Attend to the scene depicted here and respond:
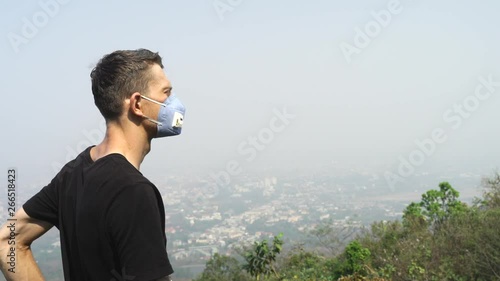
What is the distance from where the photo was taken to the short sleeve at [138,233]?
131 cm

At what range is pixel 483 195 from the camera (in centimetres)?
1691

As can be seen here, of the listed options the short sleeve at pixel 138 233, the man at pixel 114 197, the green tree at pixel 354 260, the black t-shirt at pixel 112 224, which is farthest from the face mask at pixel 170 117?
the green tree at pixel 354 260

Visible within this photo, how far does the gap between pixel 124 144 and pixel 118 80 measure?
0.17 m

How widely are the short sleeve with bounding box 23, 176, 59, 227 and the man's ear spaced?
14.3 inches

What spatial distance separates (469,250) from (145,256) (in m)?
10.8

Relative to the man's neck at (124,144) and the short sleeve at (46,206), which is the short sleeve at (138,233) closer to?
the man's neck at (124,144)

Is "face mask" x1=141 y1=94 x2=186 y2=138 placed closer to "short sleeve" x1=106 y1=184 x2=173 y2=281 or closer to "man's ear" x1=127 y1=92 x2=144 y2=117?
"man's ear" x1=127 y1=92 x2=144 y2=117

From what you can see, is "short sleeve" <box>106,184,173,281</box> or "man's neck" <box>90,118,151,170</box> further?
"man's neck" <box>90,118,151,170</box>

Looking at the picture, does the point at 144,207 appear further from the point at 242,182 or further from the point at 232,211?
the point at 242,182

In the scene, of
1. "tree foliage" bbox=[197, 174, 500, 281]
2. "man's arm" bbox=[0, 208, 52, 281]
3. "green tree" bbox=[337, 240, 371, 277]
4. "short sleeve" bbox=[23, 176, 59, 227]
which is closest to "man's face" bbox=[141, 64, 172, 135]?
"short sleeve" bbox=[23, 176, 59, 227]

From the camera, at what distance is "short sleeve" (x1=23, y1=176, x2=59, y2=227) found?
1676 mm

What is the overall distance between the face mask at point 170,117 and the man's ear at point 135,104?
0.7 inches

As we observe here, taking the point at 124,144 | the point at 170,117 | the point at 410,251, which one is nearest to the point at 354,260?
the point at 410,251

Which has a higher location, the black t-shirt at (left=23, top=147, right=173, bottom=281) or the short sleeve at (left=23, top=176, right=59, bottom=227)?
the short sleeve at (left=23, top=176, right=59, bottom=227)
